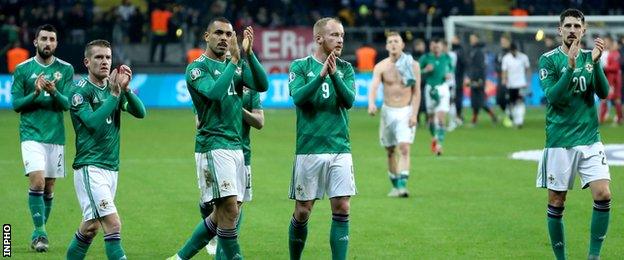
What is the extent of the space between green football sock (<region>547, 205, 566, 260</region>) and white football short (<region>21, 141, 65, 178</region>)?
16.3 ft

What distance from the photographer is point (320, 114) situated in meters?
10.4

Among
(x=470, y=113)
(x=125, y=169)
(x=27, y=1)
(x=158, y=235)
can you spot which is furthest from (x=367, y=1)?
(x=158, y=235)

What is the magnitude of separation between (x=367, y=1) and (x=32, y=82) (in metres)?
30.9

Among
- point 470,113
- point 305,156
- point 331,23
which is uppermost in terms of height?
point 331,23

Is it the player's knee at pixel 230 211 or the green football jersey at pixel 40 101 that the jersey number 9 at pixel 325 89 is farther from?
the green football jersey at pixel 40 101

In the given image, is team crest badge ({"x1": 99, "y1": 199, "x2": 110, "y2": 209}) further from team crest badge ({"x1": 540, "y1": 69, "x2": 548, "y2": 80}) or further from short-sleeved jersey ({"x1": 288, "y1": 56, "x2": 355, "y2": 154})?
team crest badge ({"x1": 540, "y1": 69, "x2": 548, "y2": 80})

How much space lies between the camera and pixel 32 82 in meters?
12.2

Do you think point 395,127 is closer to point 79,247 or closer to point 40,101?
point 40,101

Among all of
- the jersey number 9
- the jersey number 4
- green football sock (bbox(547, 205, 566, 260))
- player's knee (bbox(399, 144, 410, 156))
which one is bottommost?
player's knee (bbox(399, 144, 410, 156))

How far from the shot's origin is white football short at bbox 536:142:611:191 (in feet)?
35.1

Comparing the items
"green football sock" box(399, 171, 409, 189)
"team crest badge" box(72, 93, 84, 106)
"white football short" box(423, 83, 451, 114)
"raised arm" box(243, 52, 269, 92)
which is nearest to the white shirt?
"white football short" box(423, 83, 451, 114)

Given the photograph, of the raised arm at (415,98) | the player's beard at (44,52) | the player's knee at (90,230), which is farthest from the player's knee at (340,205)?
the raised arm at (415,98)

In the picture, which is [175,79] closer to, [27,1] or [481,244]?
[27,1]

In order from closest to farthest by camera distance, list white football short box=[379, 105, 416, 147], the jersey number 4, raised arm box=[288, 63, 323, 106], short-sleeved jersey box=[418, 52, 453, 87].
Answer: raised arm box=[288, 63, 323, 106] < the jersey number 4 < white football short box=[379, 105, 416, 147] < short-sleeved jersey box=[418, 52, 453, 87]
